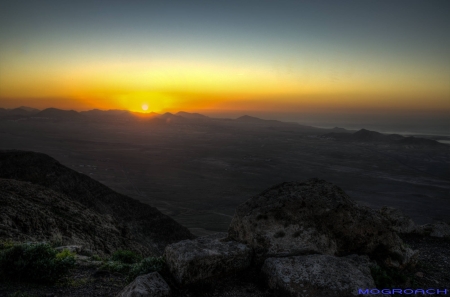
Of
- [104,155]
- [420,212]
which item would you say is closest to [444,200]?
[420,212]

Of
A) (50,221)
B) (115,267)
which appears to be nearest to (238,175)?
(50,221)

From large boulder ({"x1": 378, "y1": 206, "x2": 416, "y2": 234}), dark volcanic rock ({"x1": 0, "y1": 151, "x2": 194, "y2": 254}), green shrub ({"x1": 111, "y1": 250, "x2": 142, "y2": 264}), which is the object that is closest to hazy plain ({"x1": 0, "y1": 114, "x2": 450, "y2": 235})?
dark volcanic rock ({"x1": 0, "y1": 151, "x2": 194, "y2": 254})

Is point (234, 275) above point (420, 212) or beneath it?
above

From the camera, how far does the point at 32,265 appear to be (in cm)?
718

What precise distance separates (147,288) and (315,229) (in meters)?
4.37

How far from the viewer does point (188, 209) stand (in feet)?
169

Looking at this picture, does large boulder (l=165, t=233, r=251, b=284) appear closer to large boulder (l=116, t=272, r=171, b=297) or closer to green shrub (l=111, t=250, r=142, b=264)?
large boulder (l=116, t=272, r=171, b=297)

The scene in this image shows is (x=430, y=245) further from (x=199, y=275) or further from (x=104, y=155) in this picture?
(x=104, y=155)

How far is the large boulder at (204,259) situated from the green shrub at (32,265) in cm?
310

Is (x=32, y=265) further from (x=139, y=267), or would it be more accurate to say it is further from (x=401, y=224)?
(x=401, y=224)

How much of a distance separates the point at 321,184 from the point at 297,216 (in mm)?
1702

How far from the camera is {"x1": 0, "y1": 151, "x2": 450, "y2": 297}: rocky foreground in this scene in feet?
19.5

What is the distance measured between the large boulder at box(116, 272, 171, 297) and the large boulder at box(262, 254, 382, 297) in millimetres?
2321

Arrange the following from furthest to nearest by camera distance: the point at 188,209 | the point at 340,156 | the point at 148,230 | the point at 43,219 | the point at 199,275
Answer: the point at 340,156 → the point at 188,209 → the point at 148,230 → the point at 43,219 → the point at 199,275
